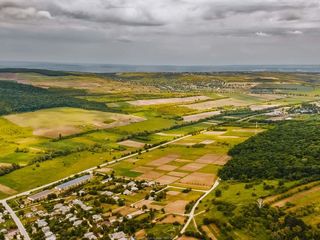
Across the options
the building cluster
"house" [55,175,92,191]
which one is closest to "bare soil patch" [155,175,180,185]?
the building cluster

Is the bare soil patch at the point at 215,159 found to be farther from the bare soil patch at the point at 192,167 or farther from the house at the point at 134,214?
the house at the point at 134,214

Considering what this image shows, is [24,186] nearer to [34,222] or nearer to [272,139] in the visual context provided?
[34,222]

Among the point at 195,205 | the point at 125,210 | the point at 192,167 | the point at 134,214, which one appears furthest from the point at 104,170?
the point at 195,205

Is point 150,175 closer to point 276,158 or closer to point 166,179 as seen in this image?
point 166,179

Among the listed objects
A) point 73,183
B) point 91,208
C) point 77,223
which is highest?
point 73,183

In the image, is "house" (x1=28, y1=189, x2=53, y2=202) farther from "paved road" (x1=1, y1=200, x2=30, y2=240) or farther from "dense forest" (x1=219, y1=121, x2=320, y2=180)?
"dense forest" (x1=219, y1=121, x2=320, y2=180)

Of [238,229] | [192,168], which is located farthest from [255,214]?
[192,168]

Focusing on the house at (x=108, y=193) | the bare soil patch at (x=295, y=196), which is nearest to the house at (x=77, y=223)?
the house at (x=108, y=193)
